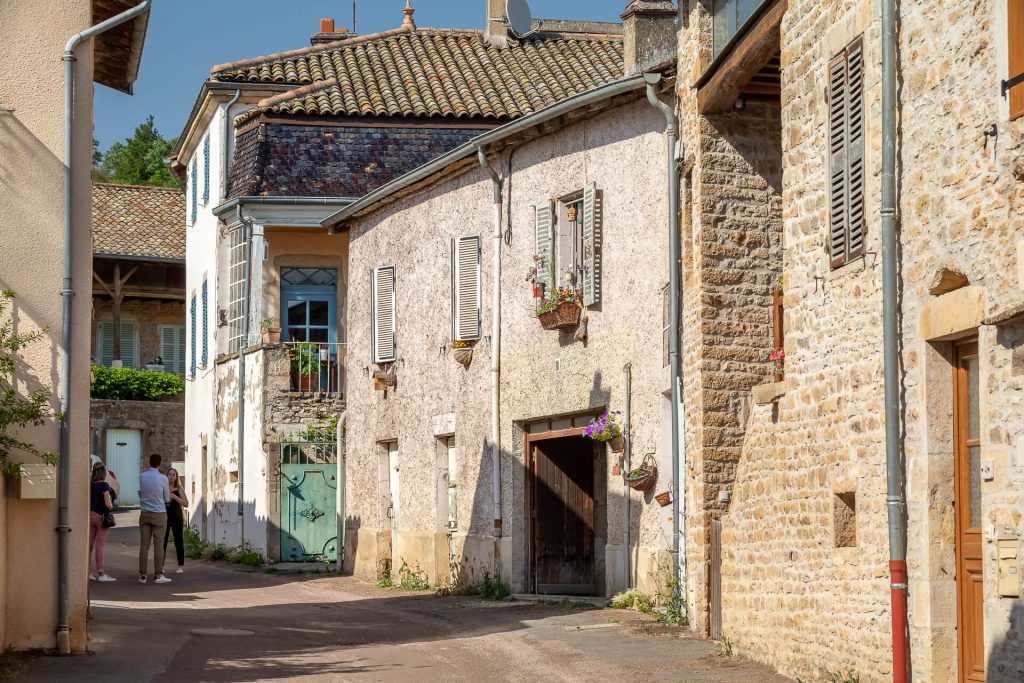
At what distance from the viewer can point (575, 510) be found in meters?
17.8

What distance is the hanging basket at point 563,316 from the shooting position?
16.6m

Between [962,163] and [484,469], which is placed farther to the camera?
[484,469]

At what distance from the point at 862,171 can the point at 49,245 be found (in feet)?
19.3

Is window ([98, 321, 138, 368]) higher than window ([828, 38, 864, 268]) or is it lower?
higher

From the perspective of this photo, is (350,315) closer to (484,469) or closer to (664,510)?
(484,469)

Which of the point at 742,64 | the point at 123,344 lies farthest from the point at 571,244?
the point at 123,344

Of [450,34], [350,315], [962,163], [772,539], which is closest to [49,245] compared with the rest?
[772,539]

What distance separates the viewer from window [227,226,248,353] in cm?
2575

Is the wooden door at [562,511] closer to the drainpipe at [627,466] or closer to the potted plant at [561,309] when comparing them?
the potted plant at [561,309]

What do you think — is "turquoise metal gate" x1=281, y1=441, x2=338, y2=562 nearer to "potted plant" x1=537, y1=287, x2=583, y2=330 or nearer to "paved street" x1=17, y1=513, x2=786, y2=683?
"paved street" x1=17, y1=513, x2=786, y2=683

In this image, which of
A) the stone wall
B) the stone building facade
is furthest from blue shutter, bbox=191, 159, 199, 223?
the stone building facade

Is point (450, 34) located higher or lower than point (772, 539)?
higher

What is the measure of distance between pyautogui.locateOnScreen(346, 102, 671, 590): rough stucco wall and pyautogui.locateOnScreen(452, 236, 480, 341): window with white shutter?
16 cm

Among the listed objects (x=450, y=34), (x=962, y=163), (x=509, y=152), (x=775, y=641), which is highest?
(x=450, y=34)
